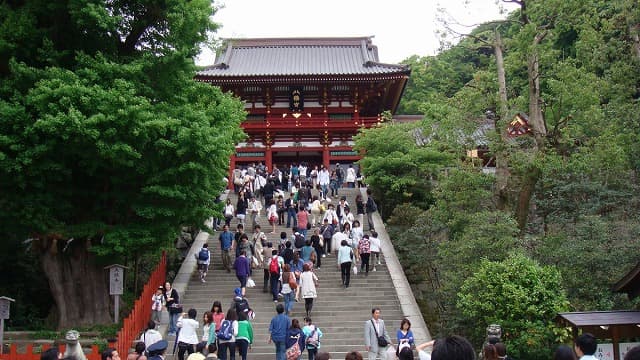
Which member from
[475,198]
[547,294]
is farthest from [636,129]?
[547,294]

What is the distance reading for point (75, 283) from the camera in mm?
15070

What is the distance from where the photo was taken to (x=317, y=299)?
16.0 m

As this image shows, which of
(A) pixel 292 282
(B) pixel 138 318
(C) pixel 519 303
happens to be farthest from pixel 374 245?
(B) pixel 138 318

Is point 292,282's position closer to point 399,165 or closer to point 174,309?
point 174,309

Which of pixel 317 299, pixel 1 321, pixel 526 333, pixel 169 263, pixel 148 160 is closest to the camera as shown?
pixel 526 333

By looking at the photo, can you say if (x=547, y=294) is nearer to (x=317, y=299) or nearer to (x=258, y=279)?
(x=317, y=299)

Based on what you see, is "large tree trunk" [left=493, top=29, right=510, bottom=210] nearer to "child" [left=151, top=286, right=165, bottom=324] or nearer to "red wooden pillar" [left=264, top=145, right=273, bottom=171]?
"child" [left=151, top=286, right=165, bottom=324]

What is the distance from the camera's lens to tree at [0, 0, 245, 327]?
12891 mm

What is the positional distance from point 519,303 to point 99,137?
354 inches

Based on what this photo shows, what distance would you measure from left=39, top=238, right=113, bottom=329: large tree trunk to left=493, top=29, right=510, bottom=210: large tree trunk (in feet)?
36.8

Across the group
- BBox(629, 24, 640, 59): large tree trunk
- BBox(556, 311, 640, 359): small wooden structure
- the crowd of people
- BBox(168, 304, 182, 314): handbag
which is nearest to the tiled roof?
the crowd of people

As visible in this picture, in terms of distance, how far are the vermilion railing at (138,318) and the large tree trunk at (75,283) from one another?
3.48 feet

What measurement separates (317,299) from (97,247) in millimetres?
5565

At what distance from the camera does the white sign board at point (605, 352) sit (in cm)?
948
